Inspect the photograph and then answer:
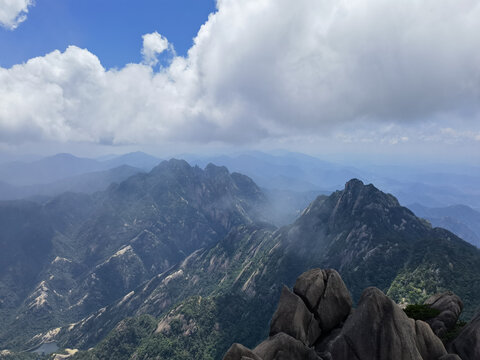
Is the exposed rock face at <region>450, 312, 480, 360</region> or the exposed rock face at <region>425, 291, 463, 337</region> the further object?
the exposed rock face at <region>425, 291, 463, 337</region>

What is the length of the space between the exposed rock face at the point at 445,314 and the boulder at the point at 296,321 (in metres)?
20.1

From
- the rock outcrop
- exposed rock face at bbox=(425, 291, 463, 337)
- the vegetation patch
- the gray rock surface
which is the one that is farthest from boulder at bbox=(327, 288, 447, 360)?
the vegetation patch

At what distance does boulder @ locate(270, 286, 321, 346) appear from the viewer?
35.9 m

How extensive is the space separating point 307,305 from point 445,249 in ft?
546

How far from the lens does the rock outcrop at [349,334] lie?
29562mm

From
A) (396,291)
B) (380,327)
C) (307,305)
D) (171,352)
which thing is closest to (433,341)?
(380,327)

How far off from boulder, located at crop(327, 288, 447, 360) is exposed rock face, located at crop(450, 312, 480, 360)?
3.01m

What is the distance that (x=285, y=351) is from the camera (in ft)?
101

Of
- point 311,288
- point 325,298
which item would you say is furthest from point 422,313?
point 311,288

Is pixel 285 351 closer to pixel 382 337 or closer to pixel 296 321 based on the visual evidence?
pixel 296 321

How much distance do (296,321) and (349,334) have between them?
7240 mm

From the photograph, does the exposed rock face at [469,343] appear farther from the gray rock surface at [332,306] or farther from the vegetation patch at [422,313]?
the gray rock surface at [332,306]

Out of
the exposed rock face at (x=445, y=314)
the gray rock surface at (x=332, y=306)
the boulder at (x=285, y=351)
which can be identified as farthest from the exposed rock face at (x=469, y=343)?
the boulder at (x=285, y=351)

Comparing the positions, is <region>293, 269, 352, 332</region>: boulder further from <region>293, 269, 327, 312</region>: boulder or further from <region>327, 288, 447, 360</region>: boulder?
<region>327, 288, 447, 360</region>: boulder
